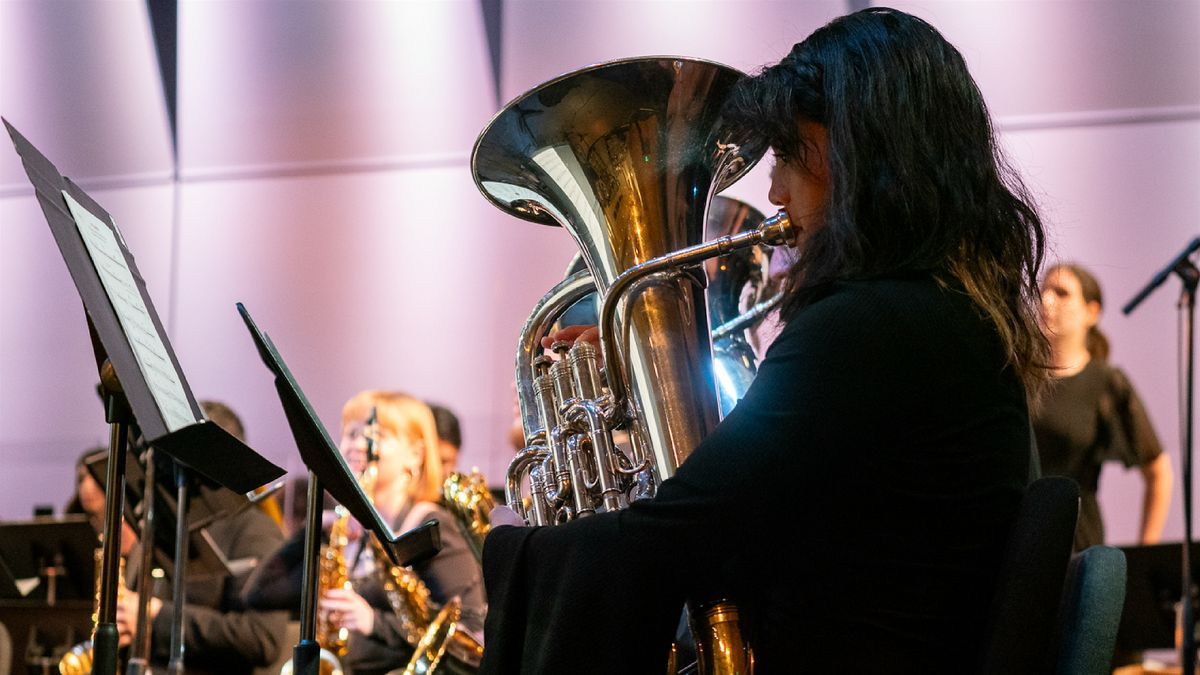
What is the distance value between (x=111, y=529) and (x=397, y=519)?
2027mm

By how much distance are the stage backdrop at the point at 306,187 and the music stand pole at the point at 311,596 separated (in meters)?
3.16

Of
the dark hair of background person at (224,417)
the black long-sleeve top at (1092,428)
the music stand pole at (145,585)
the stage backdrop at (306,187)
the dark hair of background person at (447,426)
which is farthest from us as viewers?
the stage backdrop at (306,187)

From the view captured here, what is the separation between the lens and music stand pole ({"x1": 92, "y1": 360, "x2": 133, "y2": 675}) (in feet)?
4.79

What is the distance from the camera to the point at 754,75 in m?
1.50

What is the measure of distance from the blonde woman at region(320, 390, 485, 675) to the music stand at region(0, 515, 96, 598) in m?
0.70

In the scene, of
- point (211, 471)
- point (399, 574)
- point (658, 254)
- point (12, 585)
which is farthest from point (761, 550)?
point (12, 585)

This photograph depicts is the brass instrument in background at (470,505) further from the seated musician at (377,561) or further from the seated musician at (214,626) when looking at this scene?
the seated musician at (214,626)

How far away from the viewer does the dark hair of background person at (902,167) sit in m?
1.34

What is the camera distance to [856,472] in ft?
4.15

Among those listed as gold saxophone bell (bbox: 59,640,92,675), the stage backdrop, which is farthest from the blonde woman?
the stage backdrop

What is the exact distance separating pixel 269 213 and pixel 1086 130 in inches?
118

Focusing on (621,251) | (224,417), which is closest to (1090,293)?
(621,251)

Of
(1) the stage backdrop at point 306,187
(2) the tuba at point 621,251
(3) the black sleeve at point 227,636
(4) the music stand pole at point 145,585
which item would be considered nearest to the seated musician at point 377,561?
(3) the black sleeve at point 227,636

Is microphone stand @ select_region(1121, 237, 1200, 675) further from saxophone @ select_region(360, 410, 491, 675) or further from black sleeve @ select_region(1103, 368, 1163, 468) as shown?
saxophone @ select_region(360, 410, 491, 675)
